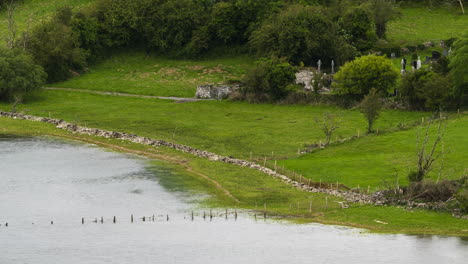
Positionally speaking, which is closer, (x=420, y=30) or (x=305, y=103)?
(x=305, y=103)

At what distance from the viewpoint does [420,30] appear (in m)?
199

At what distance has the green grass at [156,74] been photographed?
17388 cm

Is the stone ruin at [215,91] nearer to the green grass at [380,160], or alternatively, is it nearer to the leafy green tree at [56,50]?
the leafy green tree at [56,50]

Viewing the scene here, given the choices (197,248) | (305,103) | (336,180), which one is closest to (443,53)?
(305,103)

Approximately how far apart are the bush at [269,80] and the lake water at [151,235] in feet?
157

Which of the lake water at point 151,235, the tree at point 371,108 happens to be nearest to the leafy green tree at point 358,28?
the tree at point 371,108

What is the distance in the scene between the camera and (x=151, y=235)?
9350cm

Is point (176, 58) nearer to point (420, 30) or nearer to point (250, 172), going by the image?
point (420, 30)

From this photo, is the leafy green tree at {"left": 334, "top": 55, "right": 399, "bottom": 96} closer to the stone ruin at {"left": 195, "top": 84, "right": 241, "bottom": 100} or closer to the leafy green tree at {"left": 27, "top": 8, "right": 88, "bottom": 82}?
the stone ruin at {"left": 195, "top": 84, "right": 241, "bottom": 100}

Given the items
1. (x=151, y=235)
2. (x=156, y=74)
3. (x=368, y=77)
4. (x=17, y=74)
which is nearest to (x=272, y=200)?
(x=151, y=235)

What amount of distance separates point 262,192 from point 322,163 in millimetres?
12652

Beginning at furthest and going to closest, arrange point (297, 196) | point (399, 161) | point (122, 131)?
point (122, 131)
point (399, 161)
point (297, 196)

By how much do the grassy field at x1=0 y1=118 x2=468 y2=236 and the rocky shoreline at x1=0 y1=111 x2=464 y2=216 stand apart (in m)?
1.17

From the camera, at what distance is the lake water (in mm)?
87125
